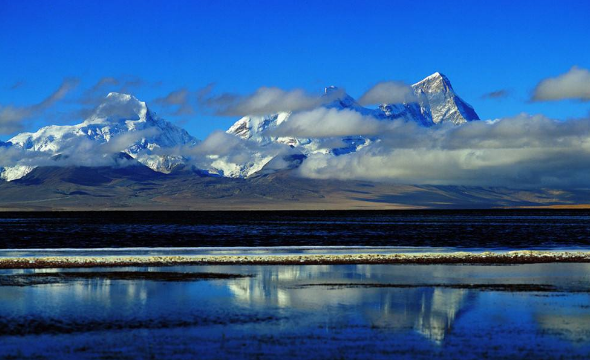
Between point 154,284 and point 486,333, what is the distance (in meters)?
21.1

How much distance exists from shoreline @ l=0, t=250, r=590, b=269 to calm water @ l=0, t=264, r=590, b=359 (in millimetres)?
7894

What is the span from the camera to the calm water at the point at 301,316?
83.5 feet

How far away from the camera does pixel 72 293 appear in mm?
39062

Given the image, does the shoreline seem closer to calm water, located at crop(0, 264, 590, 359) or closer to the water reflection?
calm water, located at crop(0, 264, 590, 359)

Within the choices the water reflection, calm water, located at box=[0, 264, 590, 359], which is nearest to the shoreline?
calm water, located at box=[0, 264, 590, 359]

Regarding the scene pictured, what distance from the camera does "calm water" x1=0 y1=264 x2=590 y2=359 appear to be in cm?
2545

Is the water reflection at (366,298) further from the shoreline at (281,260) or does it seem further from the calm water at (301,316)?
the shoreline at (281,260)

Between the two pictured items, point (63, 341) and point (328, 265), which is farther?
point (328, 265)

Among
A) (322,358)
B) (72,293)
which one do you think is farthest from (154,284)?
(322,358)

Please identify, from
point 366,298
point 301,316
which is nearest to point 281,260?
point 366,298

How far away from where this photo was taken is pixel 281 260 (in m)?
58.0

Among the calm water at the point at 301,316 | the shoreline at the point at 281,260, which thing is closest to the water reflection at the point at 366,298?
the calm water at the point at 301,316

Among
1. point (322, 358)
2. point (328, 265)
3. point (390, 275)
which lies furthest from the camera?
point (328, 265)

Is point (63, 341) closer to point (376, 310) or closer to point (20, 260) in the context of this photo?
point (376, 310)
